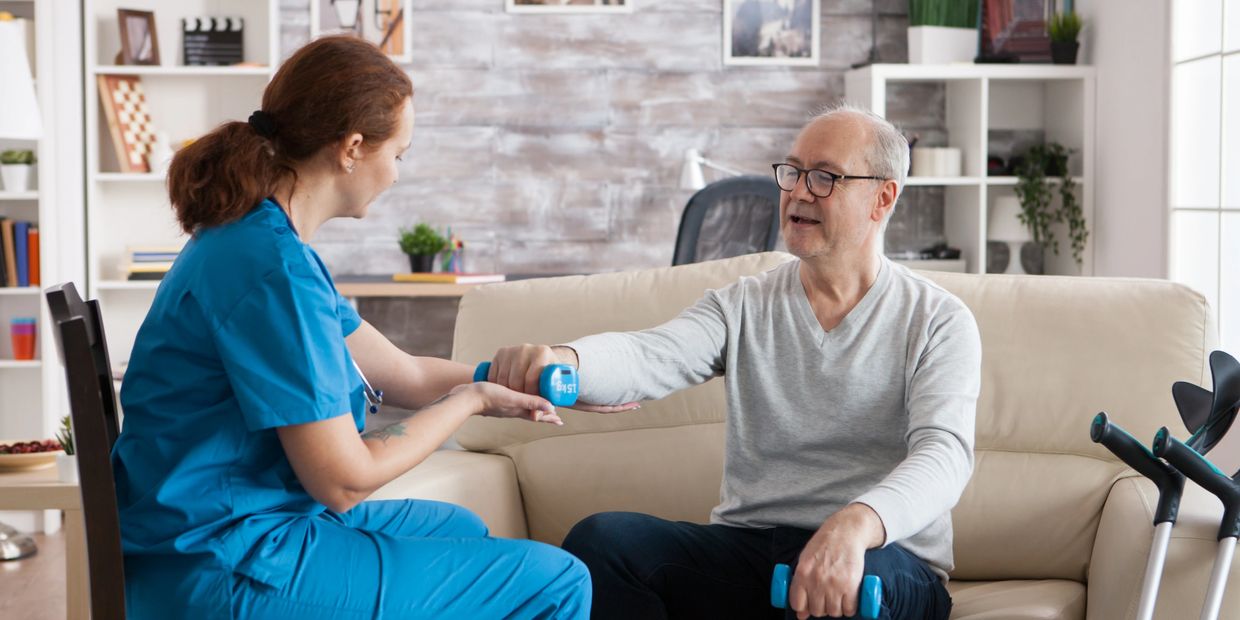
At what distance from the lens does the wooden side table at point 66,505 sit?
2691 millimetres

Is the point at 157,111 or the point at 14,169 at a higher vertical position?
the point at 157,111

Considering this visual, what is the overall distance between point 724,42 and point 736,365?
322cm

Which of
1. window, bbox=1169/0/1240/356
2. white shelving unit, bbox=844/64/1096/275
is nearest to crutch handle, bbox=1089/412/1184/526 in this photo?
window, bbox=1169/0/1240/356

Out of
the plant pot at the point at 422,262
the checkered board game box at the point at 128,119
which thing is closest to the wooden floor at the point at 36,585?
the checkered board game box at the point at 128,119

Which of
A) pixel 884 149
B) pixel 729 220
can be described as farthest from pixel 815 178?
pixel 729 220

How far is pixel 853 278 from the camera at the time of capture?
2.12 m

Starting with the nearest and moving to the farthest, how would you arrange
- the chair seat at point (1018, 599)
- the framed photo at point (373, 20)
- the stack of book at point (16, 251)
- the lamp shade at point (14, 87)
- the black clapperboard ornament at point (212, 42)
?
the chair seat at point (1018, 599) < the lamp shade at point (14, 87) < the stack of book at point (16, 251) < the black clapperboard ornament at point (212, 42) < the framed photo at point (373, 20)

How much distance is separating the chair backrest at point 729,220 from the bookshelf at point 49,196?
82.4 inches

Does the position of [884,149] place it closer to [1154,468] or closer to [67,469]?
[1154,468]

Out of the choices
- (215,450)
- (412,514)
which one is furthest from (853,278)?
(215,450)

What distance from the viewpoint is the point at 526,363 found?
1.98m

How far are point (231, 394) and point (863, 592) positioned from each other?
0.83 metres

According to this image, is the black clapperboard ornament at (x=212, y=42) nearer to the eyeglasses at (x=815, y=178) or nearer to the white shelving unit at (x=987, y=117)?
the white shelving unit at (x=987, y=117)

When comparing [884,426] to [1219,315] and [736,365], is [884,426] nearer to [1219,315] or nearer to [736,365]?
[736,365]
